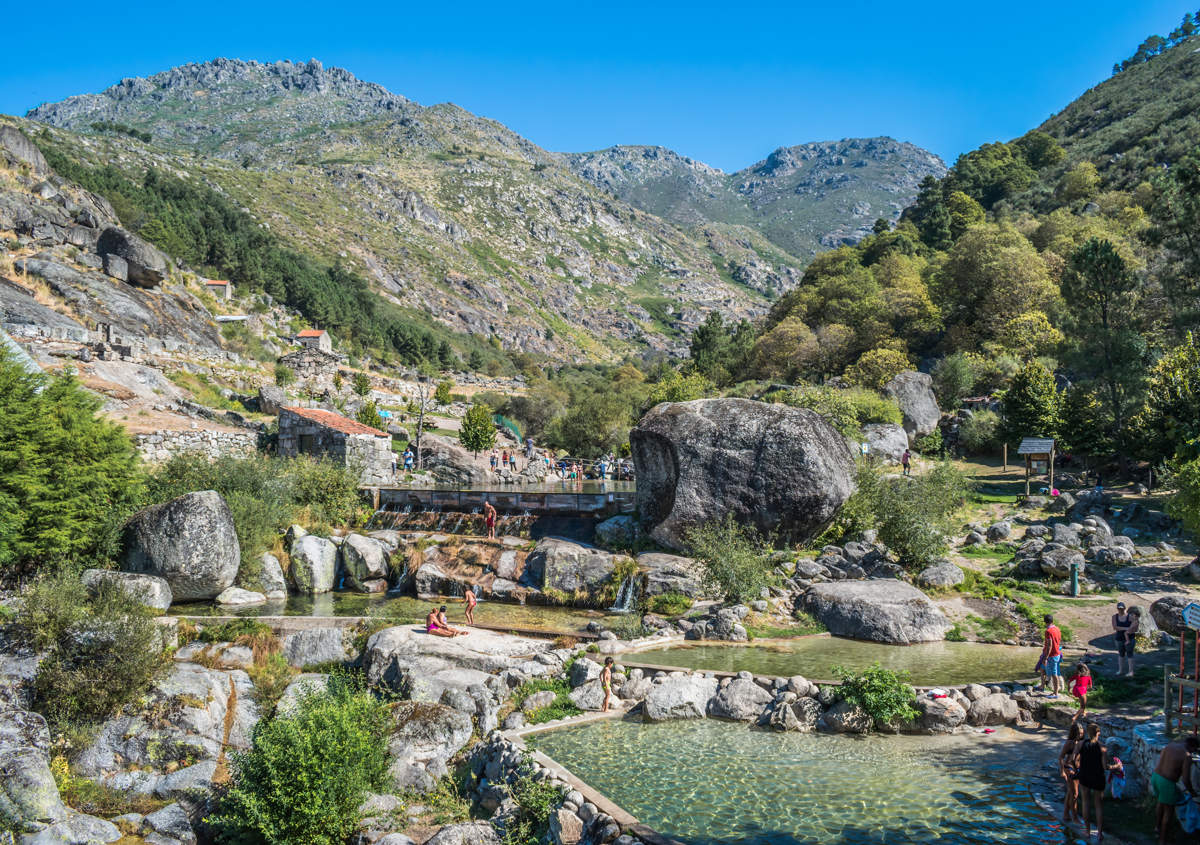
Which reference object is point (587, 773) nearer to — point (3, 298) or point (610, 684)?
point (610, 684)

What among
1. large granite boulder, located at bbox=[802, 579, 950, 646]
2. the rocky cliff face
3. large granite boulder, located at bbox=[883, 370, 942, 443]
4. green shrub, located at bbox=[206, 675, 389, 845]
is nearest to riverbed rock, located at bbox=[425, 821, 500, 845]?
green shrub, located at bbox=[206, 675, 389, 845]

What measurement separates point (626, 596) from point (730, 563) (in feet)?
11.4

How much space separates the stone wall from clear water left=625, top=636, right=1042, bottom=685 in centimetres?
2139

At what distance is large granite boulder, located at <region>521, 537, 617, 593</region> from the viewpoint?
2119 cm

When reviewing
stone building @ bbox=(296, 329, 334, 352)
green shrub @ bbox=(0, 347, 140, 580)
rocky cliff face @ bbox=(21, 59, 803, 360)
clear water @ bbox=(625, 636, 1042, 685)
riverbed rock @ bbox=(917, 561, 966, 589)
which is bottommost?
clear water @ bbox=(625, 636, 1042, 685)

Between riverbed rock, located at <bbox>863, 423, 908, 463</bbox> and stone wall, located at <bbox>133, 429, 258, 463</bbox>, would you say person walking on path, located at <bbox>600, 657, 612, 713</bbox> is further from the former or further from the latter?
riverbed rock, located at <bbox>863, 423, 908, 463</bbox>

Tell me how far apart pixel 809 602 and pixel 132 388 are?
32687 millimetres

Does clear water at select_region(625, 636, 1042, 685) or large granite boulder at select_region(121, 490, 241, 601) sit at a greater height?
large granite boulder at select_region(121, 490, 241, 601)

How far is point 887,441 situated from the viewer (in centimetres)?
3400

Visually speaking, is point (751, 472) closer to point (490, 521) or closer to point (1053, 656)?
point (490, 521)

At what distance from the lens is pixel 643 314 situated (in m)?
174

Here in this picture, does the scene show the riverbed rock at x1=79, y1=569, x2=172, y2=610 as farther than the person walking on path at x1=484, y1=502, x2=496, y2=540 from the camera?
No

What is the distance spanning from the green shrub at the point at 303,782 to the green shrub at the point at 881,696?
786 cm

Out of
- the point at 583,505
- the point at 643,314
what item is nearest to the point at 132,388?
the point at 583,505
